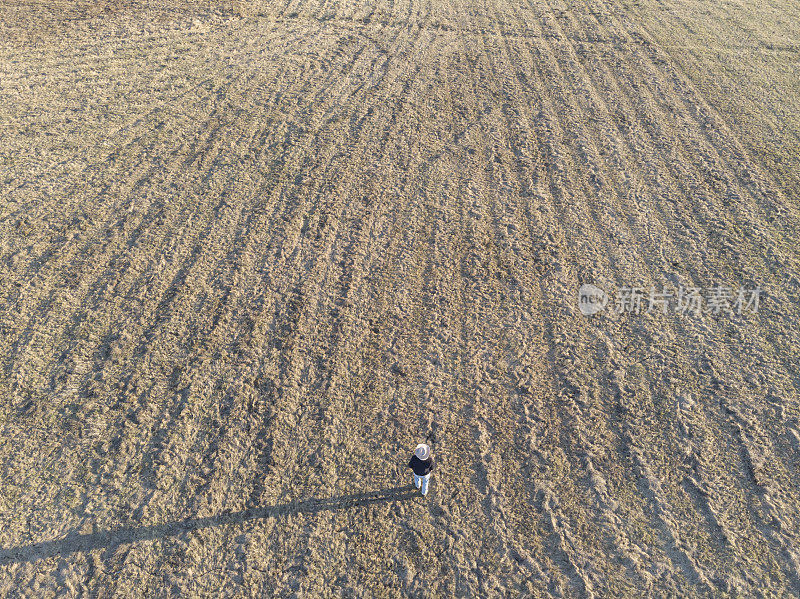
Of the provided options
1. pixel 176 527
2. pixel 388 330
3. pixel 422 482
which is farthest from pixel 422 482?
pixel 176 527

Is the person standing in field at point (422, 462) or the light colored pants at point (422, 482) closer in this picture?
the person standing in field at point (422, 462)

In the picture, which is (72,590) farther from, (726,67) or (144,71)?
(726,67)

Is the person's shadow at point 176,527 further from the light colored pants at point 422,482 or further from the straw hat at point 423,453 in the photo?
the straw hat at point 423,453

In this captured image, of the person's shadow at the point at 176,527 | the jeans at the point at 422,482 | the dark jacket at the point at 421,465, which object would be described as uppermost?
the dark jacket at the point at 421,465

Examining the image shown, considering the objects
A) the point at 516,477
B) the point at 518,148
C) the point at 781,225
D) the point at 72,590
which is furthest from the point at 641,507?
the point at 518,148

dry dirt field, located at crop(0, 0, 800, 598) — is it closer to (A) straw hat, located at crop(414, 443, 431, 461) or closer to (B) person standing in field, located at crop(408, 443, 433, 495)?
(B) person standing in field, located at crop(408, 443, 433, 495)

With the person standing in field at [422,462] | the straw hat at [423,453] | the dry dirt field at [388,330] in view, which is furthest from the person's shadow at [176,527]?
the straw hat at [423,453]

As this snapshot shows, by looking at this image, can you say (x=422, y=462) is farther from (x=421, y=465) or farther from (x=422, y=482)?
(x=422, y=482)

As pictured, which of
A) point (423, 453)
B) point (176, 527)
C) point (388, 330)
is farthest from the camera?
point (388, 330)
